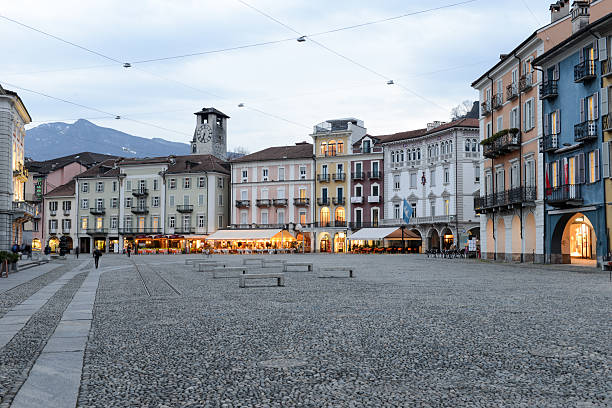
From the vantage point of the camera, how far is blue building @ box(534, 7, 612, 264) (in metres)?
30.4

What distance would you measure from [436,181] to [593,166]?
36474 mm

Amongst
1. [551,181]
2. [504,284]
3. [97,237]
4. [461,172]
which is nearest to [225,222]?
[97,237]

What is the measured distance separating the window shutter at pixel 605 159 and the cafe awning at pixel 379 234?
37421 millimetres

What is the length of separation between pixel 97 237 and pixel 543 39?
70189 millimetres

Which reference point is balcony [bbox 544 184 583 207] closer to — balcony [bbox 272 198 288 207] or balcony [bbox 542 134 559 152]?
balcony [bbox 542 134 559 152]

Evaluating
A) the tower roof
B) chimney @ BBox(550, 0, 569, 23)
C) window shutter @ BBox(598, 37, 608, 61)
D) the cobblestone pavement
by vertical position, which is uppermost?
the tower roof

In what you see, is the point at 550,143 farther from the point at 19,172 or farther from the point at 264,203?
the point at 264,203

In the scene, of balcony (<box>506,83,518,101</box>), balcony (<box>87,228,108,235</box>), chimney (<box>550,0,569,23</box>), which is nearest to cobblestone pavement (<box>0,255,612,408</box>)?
chimney (<box>550,0,569,23</box>)

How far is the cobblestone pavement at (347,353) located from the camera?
5.96 meters

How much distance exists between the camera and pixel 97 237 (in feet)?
296

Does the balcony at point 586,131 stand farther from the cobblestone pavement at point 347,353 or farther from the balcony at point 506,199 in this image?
the cobblestone pavement at point 347,353

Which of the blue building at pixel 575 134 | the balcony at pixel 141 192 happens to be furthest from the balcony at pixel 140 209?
the blue building at pixel 575 134

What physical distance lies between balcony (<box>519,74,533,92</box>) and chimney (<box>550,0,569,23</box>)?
3.44m

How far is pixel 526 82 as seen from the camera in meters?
38.6
